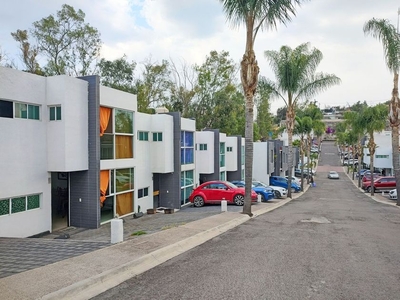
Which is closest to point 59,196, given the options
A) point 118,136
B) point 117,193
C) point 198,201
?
point 117,193

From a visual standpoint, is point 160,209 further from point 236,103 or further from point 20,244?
point 236,103

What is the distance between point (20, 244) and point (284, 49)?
24926mm

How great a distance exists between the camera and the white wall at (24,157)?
509 inches

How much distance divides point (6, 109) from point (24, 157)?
183 centimetres

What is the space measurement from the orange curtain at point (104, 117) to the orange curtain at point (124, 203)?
11.4 feet

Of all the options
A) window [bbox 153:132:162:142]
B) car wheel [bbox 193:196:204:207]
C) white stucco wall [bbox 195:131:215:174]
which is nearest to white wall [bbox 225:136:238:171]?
white stucco wall [bbox 195:131:215:174]

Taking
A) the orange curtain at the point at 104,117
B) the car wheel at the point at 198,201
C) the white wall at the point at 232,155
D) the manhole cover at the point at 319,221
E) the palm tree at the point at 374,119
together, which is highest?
the palm tree at the point at 374,119

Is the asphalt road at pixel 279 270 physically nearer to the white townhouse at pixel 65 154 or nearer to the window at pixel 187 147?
the white townhouse at pixel 65 154

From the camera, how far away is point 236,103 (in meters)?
52.6

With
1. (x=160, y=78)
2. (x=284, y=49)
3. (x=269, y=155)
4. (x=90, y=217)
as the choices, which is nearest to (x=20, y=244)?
(x=90, y=217)

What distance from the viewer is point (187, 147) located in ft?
84.6

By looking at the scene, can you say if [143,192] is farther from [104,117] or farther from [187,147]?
[104,117]

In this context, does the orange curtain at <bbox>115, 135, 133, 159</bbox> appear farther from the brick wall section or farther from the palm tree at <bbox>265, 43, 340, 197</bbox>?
the palm tree at <bbox>265, 43, 340, 197</bbox>

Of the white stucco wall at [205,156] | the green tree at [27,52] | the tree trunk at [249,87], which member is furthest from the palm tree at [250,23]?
the green tree at [27,52]
